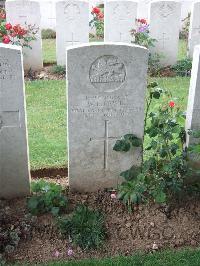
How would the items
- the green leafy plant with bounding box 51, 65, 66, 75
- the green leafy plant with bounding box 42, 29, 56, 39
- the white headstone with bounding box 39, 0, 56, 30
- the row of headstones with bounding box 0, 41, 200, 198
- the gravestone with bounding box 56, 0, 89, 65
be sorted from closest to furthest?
1. the row of headstones with bounding box 0, 41, 200, 198
2. the gravestone with bounding box 56, 0, 89, 65
3. the green leafy plant with bounding box 51, 65, 66, 75
4. the green leafy plant with bounding box 42, 29, 56, 39
5. the white headstone with bounding box 39, 0, 56, 30

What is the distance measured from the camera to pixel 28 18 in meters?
8.89

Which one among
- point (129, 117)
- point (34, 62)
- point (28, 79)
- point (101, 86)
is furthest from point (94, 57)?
point (34, 62)

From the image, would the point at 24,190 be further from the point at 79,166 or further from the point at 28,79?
the point at 28,79

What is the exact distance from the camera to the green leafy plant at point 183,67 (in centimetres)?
902

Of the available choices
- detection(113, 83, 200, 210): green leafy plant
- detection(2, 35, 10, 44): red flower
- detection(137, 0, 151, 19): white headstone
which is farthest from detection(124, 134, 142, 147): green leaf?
detection(137, 0, 151, 19): white headstone

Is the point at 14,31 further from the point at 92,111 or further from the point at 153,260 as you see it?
the point at 153,260

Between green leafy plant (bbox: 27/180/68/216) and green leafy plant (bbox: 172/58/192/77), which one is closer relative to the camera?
green leafy plant (bbox: 27/180/68/216)

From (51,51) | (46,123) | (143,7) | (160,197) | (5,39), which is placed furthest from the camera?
(143,7)

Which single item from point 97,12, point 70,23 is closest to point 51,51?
point 97,12

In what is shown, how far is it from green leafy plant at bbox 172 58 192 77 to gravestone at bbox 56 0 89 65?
214cm

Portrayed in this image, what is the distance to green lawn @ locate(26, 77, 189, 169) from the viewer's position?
5.41 m

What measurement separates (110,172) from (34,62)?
539 centimetres

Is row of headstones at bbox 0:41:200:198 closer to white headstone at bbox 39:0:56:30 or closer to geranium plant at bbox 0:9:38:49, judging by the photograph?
geranium plant at bbox 0:9:38:49

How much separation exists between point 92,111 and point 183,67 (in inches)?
216
